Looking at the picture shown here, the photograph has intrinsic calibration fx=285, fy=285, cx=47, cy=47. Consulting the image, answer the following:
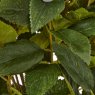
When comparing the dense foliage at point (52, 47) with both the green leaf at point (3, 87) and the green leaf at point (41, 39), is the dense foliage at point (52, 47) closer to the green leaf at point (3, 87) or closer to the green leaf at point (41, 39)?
the green leaf at point (41, 39)

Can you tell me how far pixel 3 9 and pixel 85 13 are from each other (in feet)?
0.46

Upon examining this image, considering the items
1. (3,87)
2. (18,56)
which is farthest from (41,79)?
(3,87)

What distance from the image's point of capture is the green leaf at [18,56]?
412 millimetres

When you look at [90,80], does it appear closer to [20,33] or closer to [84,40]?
[84,40]

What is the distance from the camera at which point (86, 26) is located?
48 cm

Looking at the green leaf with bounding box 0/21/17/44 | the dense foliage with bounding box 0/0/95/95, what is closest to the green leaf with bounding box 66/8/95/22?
the dense foliage with bounding box 0/0/95/95

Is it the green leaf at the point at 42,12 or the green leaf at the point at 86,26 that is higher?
the green leaf at the point at 42,12

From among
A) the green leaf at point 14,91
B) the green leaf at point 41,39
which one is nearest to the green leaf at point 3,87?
the green leaf at point 14,91

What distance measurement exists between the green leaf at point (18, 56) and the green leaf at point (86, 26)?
0.25 feet

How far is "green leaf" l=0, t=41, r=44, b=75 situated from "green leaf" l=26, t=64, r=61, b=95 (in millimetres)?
13

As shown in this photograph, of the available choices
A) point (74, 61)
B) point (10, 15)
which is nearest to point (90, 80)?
point (74, 61)

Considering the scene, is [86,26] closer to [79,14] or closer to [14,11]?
[79,14]

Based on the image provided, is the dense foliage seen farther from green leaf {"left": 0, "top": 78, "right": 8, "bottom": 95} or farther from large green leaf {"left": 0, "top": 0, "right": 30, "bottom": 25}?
green leaf {"left": 0, "top": 78, "right": 8, "bottom": 95}

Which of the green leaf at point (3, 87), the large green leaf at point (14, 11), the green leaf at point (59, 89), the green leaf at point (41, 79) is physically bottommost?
the green leaf at point (3, 87)
